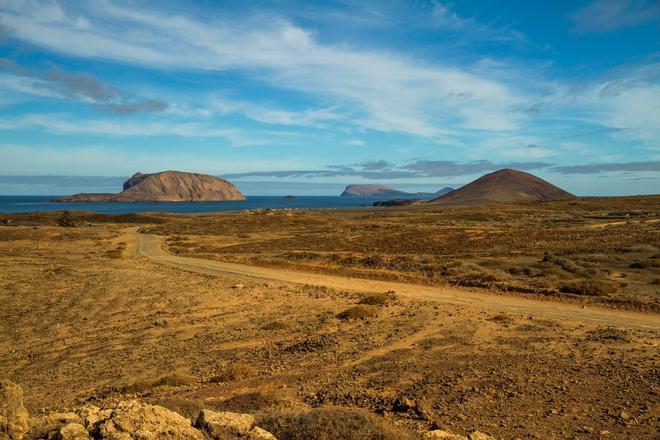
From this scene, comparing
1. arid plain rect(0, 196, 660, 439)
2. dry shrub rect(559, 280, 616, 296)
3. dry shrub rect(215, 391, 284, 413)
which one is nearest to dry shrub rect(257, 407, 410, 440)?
arid plain rect(0, 196, 660, 439)

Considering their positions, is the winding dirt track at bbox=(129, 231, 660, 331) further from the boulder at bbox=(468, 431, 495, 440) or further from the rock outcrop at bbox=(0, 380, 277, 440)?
the rock outcrop at bbox=(0, 380, 277, 440)

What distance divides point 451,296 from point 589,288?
20.0 ft

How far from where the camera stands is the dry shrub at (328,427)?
21.3 ft

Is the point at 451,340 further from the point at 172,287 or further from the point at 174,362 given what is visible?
the point at 172,287

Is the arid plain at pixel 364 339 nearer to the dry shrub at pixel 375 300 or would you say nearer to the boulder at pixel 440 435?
the dry shrub at pixel 375 300

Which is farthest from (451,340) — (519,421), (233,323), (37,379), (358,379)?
(37,379)

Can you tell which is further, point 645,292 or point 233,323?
point 645,292

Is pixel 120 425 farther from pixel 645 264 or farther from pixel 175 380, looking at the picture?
pixel 645 264

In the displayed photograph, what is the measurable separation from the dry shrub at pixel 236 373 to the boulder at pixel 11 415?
17.5ft

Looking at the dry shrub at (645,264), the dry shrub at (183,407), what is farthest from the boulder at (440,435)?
the dry shrub at (645,264)

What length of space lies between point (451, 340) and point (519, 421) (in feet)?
18.5

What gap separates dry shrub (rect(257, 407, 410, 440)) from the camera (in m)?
6.50

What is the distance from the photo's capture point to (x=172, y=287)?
82.3 feet

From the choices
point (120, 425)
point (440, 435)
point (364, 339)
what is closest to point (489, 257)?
point (364, 339)
